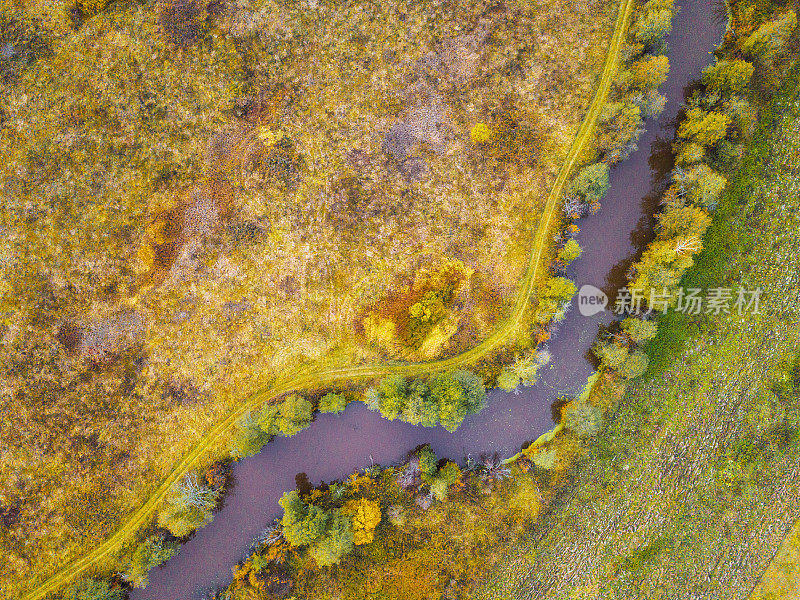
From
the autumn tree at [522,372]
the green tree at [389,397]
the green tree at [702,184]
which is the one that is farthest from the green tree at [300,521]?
the green tree at [702,184]

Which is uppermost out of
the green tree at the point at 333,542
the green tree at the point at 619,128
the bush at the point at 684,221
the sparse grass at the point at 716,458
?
the green tree at the point at 619,128

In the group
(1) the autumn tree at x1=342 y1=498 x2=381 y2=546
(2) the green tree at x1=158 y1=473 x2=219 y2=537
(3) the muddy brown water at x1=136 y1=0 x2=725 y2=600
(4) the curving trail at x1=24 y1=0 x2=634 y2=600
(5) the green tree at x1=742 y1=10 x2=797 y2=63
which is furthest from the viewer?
(3) the muddy brown water at x1=136 y1=0 x2=725 y2=600

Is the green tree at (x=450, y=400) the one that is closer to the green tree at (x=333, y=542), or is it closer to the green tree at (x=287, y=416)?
the green tree at (x=287, y=416)

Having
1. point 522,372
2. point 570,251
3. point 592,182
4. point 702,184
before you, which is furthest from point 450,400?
point 702,184

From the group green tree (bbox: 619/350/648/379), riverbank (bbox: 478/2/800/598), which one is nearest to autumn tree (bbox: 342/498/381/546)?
riverbank (bbox: 478/2/800/598)

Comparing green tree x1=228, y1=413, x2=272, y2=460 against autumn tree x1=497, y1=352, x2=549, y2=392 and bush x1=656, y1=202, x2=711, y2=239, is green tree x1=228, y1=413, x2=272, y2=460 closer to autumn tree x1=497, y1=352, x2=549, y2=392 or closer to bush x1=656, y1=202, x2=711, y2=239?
autumn tree x1=497, y1=352, x2=549, y2=392

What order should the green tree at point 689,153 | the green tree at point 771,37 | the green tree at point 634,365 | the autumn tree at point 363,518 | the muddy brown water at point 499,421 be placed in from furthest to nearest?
the muddy brown water at point 499,421 < the autumn tree at point 363,518 < the green tree at point 634,365 < the green tree at point 689,153 < the green tree at point 771,37

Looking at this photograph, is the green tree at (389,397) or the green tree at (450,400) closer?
the green tree at (450,400)

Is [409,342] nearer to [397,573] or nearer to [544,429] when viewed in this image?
[544,429]
